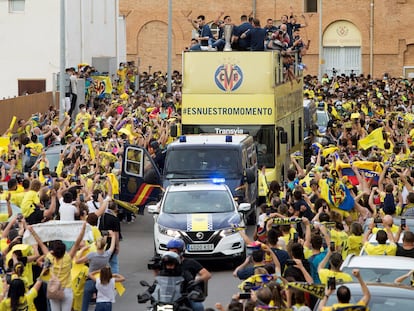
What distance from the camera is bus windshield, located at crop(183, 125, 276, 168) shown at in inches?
1210

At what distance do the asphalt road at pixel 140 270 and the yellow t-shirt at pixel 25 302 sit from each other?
3.44 m

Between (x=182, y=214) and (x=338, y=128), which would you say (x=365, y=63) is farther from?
(x=182, y=214)

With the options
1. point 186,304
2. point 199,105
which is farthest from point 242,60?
point 186,304

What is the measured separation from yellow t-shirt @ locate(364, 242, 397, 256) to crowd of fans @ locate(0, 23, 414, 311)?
16 millimetres

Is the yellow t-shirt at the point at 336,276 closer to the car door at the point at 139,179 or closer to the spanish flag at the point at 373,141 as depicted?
the car door at the point at 139,179

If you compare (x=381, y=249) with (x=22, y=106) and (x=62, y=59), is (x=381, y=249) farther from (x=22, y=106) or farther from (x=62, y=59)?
(x=22, y=106)

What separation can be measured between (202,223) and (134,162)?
4960 mm

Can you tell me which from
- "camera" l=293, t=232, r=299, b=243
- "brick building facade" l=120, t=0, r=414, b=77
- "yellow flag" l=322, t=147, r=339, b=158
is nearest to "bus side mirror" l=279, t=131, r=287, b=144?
"yellow flag" l=322, t=147, r=339, b=158

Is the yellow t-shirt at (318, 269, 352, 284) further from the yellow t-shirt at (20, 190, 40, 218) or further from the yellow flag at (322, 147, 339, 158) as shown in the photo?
the yellow flag at (322, 147, 339, 158)

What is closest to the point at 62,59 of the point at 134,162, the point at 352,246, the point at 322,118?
the point at 134,162

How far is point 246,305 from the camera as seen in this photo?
41.6 ft

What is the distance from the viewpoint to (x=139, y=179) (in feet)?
88.7

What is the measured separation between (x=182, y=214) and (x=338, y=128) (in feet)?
53.3

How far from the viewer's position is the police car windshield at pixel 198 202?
23047 millimetres
